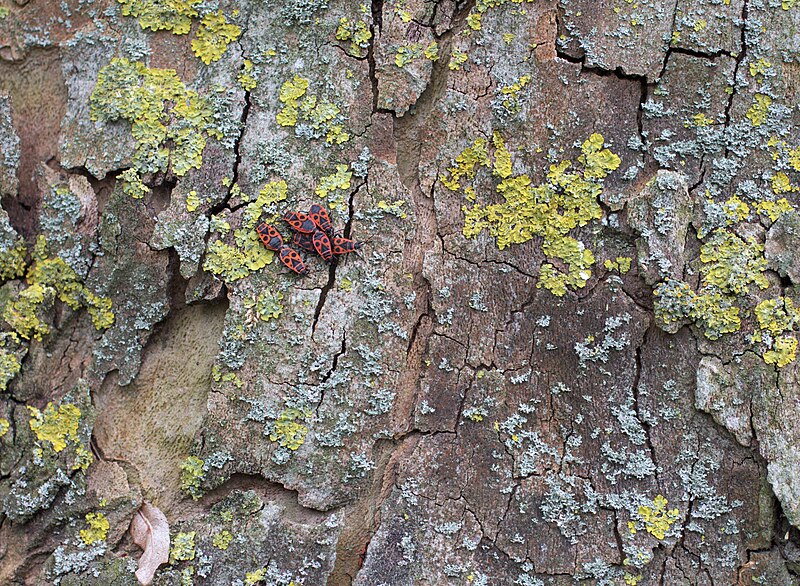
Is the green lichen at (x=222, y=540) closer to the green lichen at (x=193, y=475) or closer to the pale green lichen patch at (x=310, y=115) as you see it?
the green lichen at (x=193, y=475)

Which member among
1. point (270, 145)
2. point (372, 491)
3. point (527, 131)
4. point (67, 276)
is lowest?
point (372, 491)

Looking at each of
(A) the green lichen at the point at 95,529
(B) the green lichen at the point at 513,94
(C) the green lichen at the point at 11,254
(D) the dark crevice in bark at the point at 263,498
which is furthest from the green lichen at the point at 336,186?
(A) the green lichen at the point at 95,529

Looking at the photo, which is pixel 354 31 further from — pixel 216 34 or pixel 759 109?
pixel 759 109

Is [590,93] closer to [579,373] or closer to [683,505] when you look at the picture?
[579,373]

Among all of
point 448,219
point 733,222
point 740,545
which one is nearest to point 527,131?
point 448,219

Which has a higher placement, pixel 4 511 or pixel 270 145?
pixel 270 145

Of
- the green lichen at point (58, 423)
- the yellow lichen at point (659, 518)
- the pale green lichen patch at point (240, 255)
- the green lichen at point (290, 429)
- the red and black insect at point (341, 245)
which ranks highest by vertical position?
the red and black insect at point (341, 245)

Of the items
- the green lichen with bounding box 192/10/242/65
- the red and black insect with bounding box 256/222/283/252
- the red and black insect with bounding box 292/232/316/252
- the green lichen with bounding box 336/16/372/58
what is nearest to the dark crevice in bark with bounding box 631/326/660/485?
the red and black insect with bounding box 292/232/316/252
